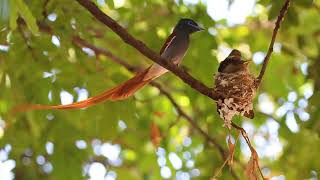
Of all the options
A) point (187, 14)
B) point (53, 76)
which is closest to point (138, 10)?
point (187, 14)

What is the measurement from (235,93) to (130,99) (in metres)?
0.83

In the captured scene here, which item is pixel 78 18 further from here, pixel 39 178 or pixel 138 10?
pixel 39 178

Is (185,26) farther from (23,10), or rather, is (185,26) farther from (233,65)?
(23,10)

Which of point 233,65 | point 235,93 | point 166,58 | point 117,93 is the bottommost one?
point 117,93

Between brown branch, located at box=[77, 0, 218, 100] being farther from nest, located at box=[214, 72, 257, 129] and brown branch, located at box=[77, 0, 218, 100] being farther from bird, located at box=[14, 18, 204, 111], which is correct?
nest, located at box=[214, 72, 257, 129]

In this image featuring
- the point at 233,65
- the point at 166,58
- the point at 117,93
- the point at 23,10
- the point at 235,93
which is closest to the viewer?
the point at 23,10

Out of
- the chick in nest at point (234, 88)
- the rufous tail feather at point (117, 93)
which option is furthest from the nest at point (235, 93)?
the rufous tail feather at point (117, 93)

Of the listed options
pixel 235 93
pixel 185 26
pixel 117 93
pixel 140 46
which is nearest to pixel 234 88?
pixel 235 93

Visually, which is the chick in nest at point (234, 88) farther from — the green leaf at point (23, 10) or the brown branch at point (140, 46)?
the green leaf at point (23, 10)

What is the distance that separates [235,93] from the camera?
105 inches

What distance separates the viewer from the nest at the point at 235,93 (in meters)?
2.45

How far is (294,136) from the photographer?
3459 mm

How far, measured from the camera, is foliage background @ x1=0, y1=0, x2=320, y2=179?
304 centimetres

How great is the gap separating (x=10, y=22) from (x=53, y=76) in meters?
1.48
